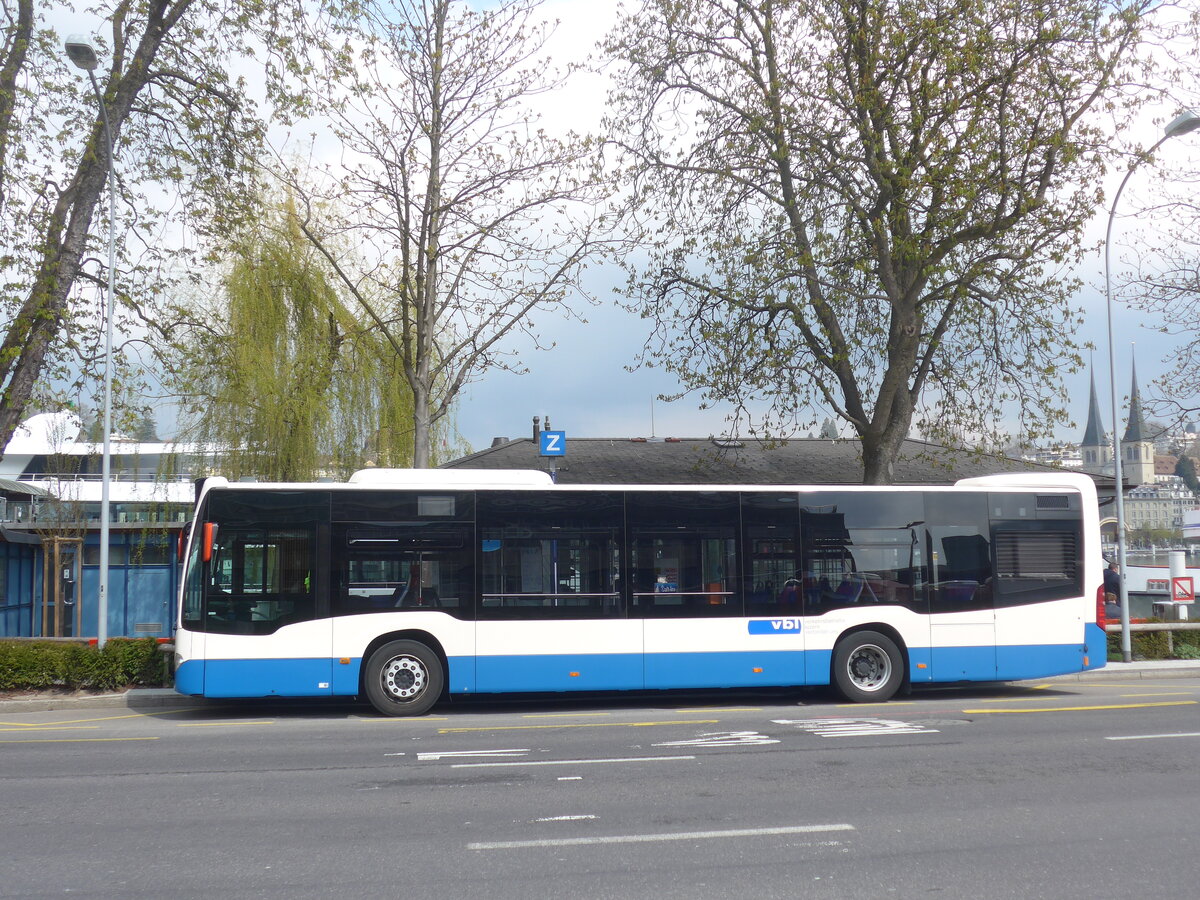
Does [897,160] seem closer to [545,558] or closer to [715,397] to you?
[715,397]

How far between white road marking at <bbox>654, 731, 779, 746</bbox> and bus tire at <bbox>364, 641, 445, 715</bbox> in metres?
3.67

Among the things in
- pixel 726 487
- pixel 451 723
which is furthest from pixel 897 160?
pixel 451 723

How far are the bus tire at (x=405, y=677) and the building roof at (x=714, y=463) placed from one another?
12.9 m

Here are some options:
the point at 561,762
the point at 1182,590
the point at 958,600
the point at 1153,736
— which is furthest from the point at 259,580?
the point at 1182,590

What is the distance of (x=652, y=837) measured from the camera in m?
6.58

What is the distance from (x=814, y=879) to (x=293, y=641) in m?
8.60

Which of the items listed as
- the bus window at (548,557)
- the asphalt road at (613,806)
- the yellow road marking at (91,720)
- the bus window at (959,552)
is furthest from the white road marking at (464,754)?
the bus window at (959,552)

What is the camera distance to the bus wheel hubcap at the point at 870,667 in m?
13.9

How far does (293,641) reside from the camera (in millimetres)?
12656

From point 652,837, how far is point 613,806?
Answer: 999 millimetres

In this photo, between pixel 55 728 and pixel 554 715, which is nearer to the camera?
pixel 55 728

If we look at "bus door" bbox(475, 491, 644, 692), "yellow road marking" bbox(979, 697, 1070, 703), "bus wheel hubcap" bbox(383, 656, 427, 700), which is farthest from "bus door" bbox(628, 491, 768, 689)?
"yellow road marking" bbox(979, 697, 1070, 703)

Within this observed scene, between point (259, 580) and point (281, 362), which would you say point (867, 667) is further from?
point (281, 362)

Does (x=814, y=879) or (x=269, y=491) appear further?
(x=269, y=491)
